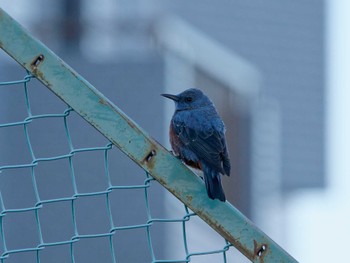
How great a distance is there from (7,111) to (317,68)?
9667 millimetres

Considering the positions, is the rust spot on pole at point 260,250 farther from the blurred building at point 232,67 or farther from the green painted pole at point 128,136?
the blurred building at point 232,67

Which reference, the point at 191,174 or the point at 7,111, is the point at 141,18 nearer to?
the point at 7,111

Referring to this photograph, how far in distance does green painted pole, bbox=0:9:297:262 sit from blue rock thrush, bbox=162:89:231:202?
1069 millimetres

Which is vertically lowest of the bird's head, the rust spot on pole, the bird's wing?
the rust spot on pole

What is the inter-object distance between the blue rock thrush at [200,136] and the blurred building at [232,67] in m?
4.91

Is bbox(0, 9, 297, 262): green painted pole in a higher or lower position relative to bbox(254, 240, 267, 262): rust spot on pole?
higher

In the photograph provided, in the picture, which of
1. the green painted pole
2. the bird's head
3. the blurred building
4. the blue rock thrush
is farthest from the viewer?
the blurred building

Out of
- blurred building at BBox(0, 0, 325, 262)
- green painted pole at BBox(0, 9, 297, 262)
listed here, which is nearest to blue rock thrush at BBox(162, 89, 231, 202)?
green painted pole at BBox(0, 9, 297, 262)

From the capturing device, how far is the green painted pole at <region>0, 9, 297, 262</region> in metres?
3.59

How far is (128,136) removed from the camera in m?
3.62

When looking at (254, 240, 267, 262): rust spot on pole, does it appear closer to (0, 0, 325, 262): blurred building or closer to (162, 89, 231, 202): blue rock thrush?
(162, 89, 231, 202): blue rock thrush

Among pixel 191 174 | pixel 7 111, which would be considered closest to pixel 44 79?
pixel 191 174

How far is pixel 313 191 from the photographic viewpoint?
19.4 metres

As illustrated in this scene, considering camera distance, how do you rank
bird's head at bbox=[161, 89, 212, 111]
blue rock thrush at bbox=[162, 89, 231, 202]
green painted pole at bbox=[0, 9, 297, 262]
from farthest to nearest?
bird's head at bbox=[161, 89, 212, 111] < blue rock thrush at bbox=[162, 89, 231, 202] < green painted pole at bbox=[0, 9, 297, 262]
